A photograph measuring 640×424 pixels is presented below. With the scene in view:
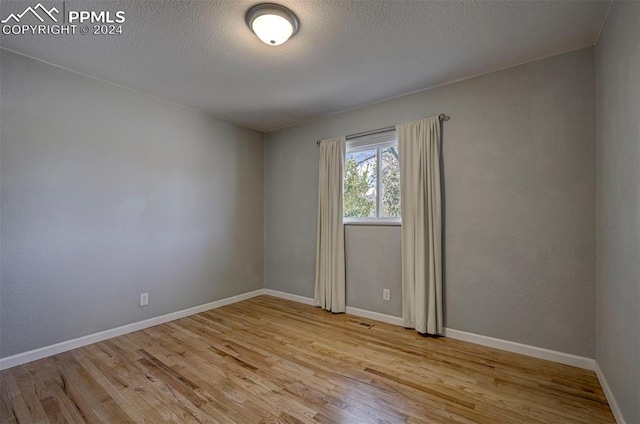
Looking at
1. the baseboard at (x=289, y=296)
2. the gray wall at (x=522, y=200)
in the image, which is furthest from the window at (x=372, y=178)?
the baseboard at (x=289, y=296)

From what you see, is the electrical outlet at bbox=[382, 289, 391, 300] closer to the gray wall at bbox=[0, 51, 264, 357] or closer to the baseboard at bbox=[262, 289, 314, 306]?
the baseboard at bbox=[262, 289, 314, 306]

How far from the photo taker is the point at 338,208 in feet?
11.6

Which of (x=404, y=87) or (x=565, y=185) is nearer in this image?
(x=565, y=185)

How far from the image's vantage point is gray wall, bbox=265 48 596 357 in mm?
2184

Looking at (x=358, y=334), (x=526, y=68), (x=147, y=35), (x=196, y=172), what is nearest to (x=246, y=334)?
(x=358, y=334)

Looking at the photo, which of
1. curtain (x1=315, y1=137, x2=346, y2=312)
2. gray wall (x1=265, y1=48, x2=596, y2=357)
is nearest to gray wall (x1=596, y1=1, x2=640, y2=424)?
gray wall (x1=265, y1=48, x2=596, y2=357)

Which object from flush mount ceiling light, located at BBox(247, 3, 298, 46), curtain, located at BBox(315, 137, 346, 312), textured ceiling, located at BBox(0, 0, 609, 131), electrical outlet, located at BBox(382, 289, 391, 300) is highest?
textured ceiling, located at BBox(0, 0, 609, 131)

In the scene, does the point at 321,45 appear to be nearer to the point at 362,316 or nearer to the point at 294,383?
the point at 294,383

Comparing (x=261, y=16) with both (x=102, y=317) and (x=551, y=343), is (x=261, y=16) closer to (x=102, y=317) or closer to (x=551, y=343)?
(x=102, y=317)

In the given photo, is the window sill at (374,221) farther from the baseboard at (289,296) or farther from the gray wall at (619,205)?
the gray wall at (619,205)

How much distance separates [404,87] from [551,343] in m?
2.65

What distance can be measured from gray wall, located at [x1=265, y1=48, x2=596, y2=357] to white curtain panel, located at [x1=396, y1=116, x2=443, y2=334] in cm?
12

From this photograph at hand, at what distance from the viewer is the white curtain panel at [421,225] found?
2754mm

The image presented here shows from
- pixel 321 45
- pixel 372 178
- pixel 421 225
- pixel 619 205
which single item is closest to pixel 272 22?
pixel 321 45
